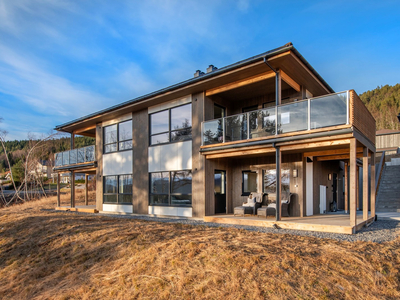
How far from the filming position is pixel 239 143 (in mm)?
9859

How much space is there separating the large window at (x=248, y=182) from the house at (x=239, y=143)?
0.14 ft

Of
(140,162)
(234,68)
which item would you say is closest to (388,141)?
(234,68)

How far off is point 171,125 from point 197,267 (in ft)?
27.3

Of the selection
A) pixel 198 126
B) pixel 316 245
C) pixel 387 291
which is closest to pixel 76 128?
pixel 198 126

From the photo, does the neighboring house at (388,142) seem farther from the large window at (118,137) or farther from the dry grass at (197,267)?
the large window at (118,137)

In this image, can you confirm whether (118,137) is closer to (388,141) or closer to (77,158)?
(77,158)

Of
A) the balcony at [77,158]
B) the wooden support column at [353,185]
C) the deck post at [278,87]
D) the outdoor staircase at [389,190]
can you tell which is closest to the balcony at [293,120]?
the deck post at [278,87]

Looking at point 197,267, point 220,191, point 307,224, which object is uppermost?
point 220,191

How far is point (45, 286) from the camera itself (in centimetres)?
580

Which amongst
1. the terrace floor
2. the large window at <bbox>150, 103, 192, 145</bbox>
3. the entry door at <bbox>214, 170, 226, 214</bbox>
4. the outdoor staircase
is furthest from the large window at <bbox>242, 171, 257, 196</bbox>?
the outdoor staircase

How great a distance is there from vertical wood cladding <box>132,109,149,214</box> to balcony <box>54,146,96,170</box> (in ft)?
13.0

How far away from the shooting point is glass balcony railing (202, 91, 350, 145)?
777 centimetres

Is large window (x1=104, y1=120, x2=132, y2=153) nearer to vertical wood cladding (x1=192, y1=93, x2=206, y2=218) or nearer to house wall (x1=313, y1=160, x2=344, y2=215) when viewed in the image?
vertical wood cladding (x1=192, y1=93, x2=206, y2=218)

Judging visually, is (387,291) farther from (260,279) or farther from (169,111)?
(169,111)
